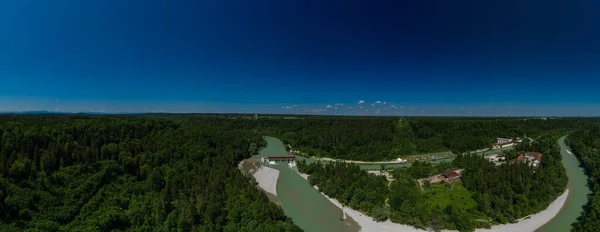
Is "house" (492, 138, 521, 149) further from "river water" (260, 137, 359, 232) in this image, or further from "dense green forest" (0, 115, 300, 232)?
"dense green forest" (0, 115, 300, 232)

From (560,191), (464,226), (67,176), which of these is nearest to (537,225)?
(464,226)

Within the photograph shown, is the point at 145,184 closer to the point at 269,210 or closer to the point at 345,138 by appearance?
the point at 269,210

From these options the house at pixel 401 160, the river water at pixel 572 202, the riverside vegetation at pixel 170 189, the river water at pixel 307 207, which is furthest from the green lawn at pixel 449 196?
the house at pixel 401 160

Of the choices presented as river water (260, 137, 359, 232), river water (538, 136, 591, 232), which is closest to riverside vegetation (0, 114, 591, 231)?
river water (538, 136, 591, 232)

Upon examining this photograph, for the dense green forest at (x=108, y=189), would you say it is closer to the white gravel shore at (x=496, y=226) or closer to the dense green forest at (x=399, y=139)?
the white gravel shore at (x=496, y=226)

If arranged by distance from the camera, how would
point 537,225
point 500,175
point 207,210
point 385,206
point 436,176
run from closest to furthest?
point 207,210, point 537,225, point 385,206, point 500,175, point 436,176

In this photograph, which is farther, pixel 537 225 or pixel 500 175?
pixel 500 175
